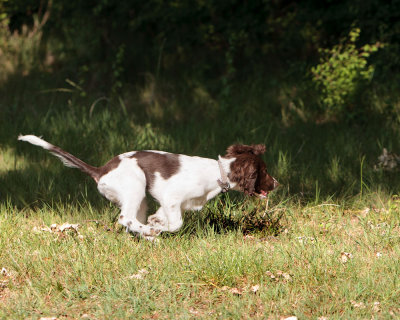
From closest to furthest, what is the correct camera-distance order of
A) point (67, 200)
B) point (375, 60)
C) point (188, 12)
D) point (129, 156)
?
point (129, 156) < point (67, 200) < point (375, 60) < point (188, 12)

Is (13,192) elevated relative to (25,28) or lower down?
lower down

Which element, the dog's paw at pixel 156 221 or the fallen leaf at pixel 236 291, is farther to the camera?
the dog's paw at pixel 156 221

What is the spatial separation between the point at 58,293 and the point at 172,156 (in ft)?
4.74

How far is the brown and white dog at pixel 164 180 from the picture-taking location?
176 inches

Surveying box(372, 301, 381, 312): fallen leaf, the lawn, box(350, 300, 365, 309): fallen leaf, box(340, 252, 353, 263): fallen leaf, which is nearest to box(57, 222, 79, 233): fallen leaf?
the lawn

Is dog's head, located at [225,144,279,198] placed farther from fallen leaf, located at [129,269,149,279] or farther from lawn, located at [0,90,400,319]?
fallen leaf, located at [129,269,149,279]

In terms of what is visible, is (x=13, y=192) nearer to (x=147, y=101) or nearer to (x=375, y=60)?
(x=147, y=101)

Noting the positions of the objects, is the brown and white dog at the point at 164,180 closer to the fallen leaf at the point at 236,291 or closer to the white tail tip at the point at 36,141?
the white tail tip at the point at 36,141

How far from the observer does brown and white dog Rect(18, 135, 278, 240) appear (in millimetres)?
4473

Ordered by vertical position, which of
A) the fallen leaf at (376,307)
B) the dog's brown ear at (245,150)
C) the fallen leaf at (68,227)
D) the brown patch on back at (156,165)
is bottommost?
the fallen leaf at (68,227)

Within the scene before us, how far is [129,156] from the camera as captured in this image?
470 cm

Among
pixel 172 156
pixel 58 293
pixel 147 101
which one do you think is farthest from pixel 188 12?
pixel 58 293

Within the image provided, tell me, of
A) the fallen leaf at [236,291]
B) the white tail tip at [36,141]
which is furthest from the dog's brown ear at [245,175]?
the white tail tip at [36,141]

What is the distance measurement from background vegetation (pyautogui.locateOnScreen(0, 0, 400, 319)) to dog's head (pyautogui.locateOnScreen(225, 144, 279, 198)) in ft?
1.15
